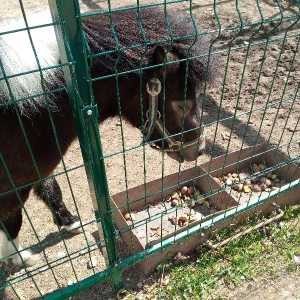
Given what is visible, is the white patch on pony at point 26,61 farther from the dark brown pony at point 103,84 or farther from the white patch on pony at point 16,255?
the white patch on pony at point 16,255

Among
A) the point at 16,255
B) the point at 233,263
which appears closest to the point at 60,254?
the point at 16,255

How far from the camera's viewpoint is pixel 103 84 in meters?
1.96

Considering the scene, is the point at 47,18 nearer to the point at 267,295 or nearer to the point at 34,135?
the point at 34,135

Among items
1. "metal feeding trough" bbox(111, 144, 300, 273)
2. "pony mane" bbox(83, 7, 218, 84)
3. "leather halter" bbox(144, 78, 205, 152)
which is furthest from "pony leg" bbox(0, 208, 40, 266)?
"pony mane" bbox(83, 7, 218, 84)

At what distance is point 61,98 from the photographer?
192 cm

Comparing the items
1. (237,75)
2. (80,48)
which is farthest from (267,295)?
(237,75)

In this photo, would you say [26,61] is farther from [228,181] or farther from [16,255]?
[228,181]

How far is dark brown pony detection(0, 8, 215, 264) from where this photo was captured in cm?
175

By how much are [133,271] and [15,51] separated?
1691mm

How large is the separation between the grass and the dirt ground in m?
0.08

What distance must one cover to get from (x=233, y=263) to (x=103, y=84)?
158 centimetres

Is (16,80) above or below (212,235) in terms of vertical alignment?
above

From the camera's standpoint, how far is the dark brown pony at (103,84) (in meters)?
1.75

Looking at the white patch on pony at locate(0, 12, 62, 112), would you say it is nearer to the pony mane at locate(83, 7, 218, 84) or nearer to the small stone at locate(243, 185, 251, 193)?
the pony mane at locate(83, 7, 218, 84)
